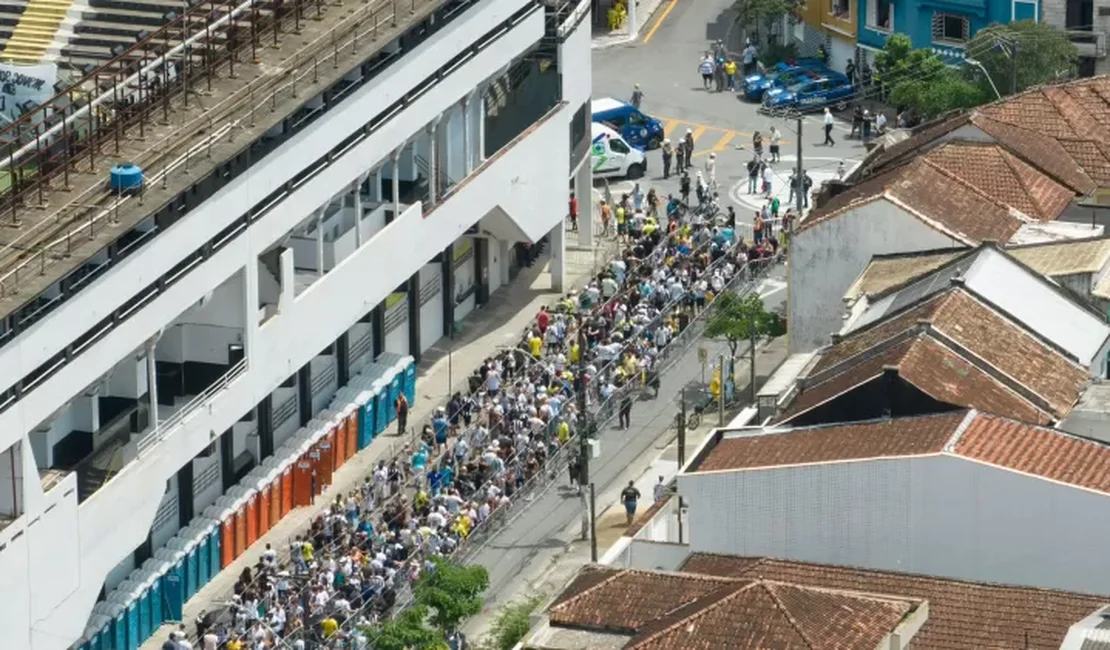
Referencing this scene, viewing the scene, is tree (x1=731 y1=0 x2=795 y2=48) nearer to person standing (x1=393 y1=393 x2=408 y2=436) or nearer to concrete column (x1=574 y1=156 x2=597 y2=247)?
concrete column (x1=574 y1=156 x2=597 y2=247)

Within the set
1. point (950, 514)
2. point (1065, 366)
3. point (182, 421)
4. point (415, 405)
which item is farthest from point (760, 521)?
point (415, 405)

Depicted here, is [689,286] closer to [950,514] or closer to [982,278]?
[982,278]

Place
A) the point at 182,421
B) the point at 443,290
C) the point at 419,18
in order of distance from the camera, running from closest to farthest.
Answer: the point at 182,421 → the point at 419,18 → the point at 443,290

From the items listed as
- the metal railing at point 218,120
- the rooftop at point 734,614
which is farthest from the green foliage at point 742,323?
the rooftop at point 734,614

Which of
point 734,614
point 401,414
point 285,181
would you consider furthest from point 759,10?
point 734,614

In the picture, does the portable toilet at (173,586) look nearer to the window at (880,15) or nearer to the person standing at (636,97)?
the person standing at (636,97)
